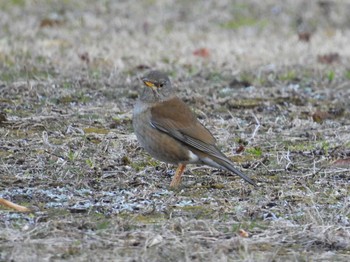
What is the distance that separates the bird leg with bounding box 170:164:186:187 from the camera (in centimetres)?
634

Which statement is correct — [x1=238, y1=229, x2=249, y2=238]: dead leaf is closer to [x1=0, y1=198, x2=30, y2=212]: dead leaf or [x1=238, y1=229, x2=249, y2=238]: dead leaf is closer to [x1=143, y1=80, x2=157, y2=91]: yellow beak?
[x1=0, y1=198, x2=30, y2=212]: dead leaf

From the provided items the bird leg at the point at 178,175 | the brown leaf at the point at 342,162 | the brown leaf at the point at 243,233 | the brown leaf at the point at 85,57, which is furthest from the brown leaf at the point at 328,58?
the brown leaf at the point at 243,233

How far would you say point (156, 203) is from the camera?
18.8 ft

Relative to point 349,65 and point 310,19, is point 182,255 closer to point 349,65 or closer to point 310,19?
point 349,65

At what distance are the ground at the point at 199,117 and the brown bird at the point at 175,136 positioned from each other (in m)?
0.17

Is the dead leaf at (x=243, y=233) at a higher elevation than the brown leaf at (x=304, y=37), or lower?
higher

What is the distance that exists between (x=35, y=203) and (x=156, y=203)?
71cm

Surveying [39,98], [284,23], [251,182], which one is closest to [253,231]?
[251,182]

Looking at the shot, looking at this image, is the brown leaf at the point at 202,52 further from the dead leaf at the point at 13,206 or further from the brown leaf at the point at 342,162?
the dead leaf at the point at 13,206

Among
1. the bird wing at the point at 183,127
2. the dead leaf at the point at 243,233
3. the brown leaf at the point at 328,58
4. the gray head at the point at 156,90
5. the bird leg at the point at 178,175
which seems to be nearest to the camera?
the dead leaf at the point at 243,233

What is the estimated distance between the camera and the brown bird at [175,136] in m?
6.52

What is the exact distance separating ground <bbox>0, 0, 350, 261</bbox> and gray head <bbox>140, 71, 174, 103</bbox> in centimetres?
46

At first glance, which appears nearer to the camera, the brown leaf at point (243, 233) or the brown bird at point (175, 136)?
the brown leaf at point (243, 233)

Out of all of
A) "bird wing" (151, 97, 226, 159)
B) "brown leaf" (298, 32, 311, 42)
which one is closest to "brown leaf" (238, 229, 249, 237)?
"bird wing" (151, 97, 226, 159)
